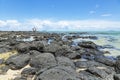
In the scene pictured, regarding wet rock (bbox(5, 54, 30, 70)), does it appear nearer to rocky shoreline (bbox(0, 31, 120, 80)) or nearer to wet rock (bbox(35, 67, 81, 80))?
rocky shoreline (bbox(0, 31, 120, 80))

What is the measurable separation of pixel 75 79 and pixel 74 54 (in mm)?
10313

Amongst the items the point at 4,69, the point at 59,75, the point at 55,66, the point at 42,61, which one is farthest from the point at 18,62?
the point at 59,75

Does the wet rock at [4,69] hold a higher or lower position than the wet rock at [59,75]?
lower

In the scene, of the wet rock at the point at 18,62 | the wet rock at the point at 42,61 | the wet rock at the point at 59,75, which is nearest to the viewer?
the wet rock at the point at 59,75

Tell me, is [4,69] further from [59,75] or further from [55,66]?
[59,75]

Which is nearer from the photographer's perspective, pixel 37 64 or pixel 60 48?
pixel 37 64

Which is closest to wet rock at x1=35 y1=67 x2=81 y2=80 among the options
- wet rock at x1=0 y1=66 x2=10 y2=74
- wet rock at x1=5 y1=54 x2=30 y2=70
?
wet rock at x1=0 y1=66 x2=10 y2=74

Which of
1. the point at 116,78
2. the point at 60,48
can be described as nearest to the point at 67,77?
the point at 116,78

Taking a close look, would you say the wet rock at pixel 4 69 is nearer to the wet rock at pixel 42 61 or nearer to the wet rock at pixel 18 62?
the wet rock at pixel 18 62

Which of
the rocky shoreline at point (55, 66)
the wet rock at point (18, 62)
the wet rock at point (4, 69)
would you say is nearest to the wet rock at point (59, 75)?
the rocky shoreline at point (55, 66)

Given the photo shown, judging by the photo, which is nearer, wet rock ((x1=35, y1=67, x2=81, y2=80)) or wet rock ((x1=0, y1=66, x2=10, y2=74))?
wet rock ((x1=35, y1=67, x2=81, y2=80))

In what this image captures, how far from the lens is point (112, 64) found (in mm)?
17031

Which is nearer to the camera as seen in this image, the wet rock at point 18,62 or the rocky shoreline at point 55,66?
the rocky shoreline at point 55,66

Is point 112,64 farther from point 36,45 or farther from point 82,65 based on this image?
point 36,45
